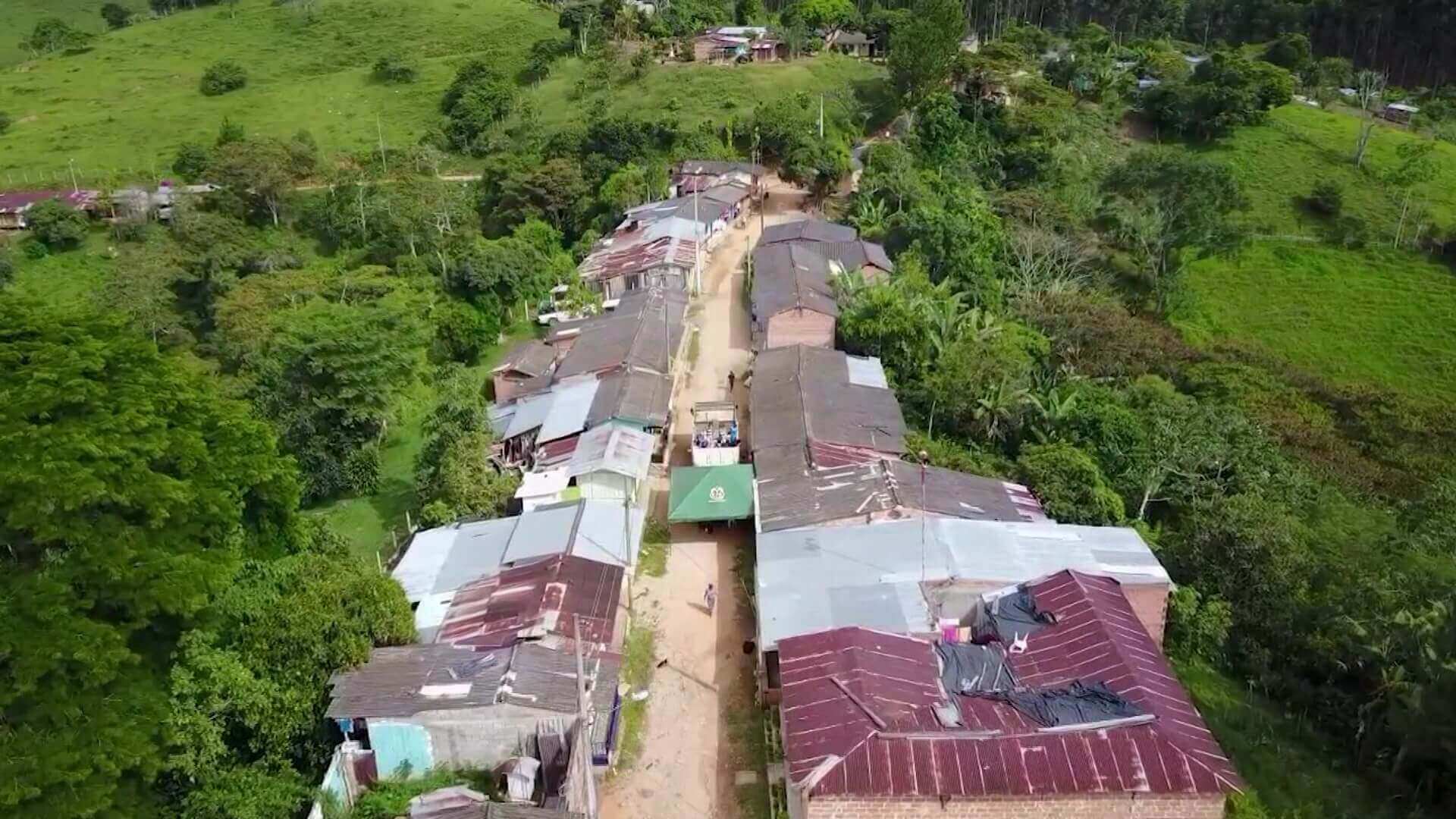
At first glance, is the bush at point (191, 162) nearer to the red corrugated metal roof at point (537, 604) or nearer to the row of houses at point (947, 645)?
the row of houses at point (947, 645)

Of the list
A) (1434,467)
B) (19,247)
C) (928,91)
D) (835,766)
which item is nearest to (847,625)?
(835,766)

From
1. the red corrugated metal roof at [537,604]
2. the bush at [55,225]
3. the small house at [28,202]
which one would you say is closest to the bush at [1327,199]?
the red corrugated metal roof at [537,604]

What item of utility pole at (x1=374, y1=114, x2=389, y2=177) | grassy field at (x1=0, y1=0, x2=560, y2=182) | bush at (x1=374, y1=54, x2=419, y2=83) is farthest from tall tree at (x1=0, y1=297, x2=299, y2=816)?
bush at (x1=374, y1=54, x2=419, y2=83)

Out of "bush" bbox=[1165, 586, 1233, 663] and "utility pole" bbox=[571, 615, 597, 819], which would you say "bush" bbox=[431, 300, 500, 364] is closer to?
"utility pole" bbox=[571, 615, 597, 819]

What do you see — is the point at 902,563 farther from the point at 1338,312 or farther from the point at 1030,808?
the point at 1338,312

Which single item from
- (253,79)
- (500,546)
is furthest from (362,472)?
(253,79)

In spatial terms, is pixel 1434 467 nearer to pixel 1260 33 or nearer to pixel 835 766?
pixel 835 766
